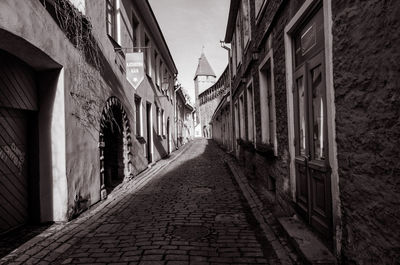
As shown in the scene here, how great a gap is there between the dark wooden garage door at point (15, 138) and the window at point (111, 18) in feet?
11.8

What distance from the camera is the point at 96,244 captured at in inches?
160

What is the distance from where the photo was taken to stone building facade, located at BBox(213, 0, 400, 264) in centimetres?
212

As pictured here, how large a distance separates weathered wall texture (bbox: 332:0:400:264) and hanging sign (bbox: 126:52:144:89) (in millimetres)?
5695

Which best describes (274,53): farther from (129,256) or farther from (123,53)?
(123,53)

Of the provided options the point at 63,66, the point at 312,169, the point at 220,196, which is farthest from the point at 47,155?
the point at 312,169

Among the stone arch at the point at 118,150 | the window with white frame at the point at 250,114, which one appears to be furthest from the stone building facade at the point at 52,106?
the window with white frame at the point at 250,114

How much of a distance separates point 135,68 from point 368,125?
21.3ft

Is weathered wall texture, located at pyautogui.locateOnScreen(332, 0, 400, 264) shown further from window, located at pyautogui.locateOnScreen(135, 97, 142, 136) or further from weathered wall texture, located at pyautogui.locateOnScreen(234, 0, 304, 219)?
window, located at pyautogui.locateOnScreen(135, 97, 142, 136)

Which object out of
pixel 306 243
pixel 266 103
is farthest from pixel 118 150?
pixel 306 243

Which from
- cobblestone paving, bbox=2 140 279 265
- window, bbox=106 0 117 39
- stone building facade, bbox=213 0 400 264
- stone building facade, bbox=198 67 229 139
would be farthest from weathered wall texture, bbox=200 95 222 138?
stone building facade, bbox=213 0 400 264

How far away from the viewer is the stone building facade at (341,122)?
6.94 feet

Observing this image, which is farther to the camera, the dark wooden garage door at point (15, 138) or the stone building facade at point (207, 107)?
the stone building facade at point (207, 107)

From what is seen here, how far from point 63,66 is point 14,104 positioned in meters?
1.01

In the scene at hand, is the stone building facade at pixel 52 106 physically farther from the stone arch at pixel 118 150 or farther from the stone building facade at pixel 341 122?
the stone building facade at pixel 341 122
